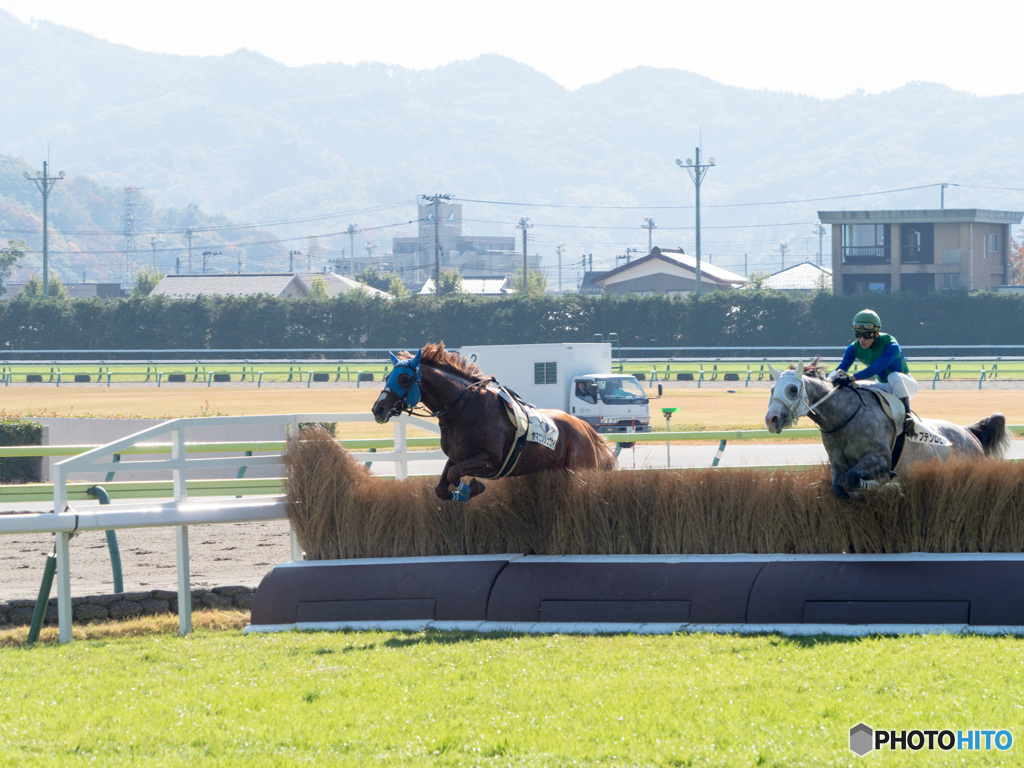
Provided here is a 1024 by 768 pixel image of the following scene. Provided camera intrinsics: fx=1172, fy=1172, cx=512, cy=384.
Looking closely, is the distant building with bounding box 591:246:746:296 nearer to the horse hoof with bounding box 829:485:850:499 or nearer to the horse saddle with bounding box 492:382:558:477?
the horse saddle with bounding box 492:382:558:477

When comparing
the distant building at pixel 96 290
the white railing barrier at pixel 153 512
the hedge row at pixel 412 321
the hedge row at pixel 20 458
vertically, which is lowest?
the hedge row at pixel 20 458

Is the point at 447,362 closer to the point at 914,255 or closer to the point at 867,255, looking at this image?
the point at 867,255

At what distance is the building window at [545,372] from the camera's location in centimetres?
2786

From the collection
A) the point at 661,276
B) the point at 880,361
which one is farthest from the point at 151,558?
the point at 661,276

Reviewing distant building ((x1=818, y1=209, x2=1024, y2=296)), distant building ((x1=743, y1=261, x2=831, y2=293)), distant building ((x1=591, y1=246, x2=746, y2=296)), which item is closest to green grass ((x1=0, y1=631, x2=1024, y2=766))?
distant building ((x1=818, y1=209, x2=1024, y2=296))

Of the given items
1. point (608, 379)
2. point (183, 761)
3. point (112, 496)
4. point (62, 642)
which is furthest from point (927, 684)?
point (608, 379)

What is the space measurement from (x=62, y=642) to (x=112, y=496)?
6040mm

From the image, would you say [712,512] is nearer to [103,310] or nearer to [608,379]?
[608,379]

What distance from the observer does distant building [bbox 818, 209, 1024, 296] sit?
209ft

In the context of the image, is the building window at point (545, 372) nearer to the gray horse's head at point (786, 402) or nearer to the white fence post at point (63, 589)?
the white fence post at point (63, 589)

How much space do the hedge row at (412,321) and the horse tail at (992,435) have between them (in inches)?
1764

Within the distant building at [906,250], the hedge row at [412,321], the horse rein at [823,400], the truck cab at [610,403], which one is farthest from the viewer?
the distant building at [906,250]

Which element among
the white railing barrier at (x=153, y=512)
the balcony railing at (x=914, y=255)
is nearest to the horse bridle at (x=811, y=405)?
the white railing barrier at (x=153, y=512)

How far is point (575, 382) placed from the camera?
2709cm
